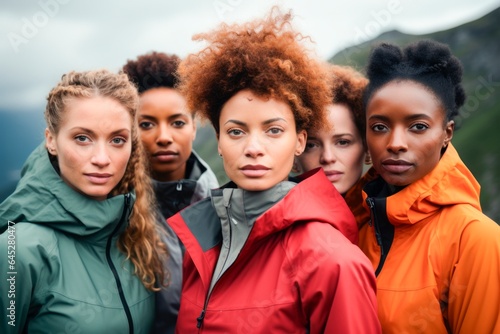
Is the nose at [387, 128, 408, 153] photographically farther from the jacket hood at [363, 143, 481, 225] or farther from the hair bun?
the hair bun

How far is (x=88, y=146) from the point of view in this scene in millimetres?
3660

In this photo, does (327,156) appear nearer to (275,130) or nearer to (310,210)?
(275,130)

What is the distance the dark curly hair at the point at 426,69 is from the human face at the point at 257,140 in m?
0.73

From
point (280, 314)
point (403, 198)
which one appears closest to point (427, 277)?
point (403, 198)

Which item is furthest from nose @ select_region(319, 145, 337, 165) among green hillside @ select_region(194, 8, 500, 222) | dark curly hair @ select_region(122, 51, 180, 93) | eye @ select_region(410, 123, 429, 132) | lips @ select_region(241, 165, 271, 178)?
green hillside @ select_region(194, 8, 500, 222)

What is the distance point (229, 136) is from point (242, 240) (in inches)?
26.6

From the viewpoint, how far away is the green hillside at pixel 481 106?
28667 millimetres

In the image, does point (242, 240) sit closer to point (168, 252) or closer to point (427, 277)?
point (427, 277)

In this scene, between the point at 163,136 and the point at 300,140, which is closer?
the point at 300,140

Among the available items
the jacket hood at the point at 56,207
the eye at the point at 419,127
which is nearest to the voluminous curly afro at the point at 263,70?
the eye at the point at 419,127

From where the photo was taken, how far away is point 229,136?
3.35 metres

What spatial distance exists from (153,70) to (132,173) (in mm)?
1479

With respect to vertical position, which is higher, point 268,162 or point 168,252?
point 268,162

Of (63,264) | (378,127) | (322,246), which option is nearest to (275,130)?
(378,127)
